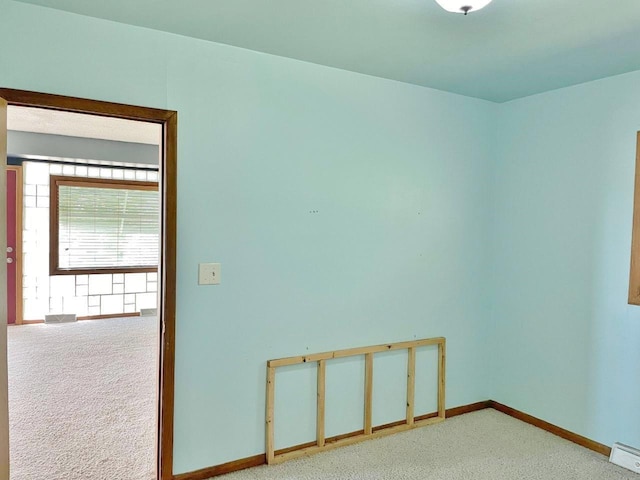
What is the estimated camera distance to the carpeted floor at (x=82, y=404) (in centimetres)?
264

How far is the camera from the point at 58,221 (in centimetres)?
617

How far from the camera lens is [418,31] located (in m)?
2.20

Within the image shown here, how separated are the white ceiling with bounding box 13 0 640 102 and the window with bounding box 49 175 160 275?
15.2 ft

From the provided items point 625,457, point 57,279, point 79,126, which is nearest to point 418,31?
point 625,457

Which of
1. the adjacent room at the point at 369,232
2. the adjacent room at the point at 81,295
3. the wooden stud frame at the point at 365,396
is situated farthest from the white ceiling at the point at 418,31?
the adjacent room at the point at 81,295

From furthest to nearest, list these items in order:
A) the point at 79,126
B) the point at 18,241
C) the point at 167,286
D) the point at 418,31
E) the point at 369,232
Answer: the point at 18,241 → the point at 79,126 → the point at 369,232 → the point at 167,286 → the point at 418,31

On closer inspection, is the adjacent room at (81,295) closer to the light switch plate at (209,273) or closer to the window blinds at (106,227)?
the window blinds at (106,227)

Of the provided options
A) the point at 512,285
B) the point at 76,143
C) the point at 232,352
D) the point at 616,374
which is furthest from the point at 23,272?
the point at 616,374

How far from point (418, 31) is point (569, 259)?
192cm

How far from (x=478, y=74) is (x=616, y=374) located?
6.85 feet

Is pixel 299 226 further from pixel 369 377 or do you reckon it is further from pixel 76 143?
pixel 76 143

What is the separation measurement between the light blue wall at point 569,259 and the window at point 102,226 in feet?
15.8

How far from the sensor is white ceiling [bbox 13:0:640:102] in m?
1.97

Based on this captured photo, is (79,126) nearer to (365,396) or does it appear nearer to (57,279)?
(57,279)
